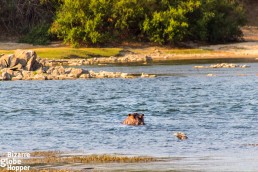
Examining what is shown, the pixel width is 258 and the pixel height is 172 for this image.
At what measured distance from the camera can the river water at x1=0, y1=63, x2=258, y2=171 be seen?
17250 millimetres

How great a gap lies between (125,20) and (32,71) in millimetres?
20714

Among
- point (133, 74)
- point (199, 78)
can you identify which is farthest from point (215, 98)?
point (133, 74)

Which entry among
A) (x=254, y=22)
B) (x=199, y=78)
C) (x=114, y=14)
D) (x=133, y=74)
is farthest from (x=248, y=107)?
(x=254, y=22)

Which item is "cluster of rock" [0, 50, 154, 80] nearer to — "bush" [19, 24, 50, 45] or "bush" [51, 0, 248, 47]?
"bush" [51, 0, 248, 47]

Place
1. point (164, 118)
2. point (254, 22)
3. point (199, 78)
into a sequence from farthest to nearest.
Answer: point (254, 22) → point (199, 78) → point (164, 118)

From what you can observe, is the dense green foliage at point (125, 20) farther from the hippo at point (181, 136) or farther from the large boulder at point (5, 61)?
the hippo at point (181, 136)

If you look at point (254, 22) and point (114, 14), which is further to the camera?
point (254, 22)

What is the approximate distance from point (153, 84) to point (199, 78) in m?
3.89

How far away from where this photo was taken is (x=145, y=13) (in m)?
63.4

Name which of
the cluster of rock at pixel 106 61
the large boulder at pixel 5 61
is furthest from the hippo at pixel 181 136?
the cluster of rock at pixel 106 61

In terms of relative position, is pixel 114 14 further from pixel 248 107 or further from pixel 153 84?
pixel 248 107

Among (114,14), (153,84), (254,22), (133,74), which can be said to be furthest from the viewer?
(254,22)

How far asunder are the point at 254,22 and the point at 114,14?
22.2 m

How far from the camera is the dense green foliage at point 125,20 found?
61.7m
